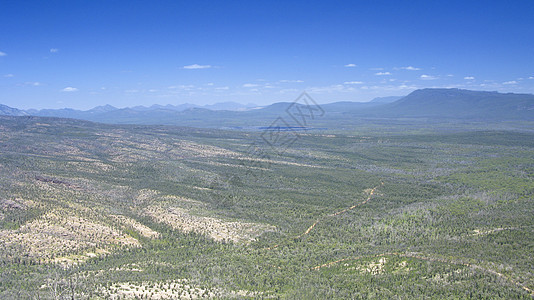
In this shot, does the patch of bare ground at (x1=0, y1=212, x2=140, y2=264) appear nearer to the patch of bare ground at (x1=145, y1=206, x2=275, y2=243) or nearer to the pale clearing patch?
the patch of bare ground at (x1=145, y1=206, x2=275, y2=243)

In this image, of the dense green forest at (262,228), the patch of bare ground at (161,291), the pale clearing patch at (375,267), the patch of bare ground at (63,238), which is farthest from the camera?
the patch of bare ground at (63,238)

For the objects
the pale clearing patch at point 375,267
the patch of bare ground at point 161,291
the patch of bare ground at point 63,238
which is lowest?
the pale clearing patch at point 375,267

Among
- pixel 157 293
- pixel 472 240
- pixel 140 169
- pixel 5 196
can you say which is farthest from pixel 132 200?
pixel 472 240

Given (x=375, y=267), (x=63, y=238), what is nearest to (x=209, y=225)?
(x=63, y=238)

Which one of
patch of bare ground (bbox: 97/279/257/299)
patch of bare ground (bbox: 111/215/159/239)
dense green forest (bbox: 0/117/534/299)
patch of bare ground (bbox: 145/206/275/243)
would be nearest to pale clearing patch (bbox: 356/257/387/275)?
dense green forest (bbox: 0/117/534/299)

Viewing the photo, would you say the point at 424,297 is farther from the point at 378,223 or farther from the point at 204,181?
the point at 204,181

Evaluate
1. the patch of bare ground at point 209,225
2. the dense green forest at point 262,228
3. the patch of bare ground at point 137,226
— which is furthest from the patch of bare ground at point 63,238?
the patch of bare ground at point 209,225

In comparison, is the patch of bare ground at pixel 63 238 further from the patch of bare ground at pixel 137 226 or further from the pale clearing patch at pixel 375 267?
the pale clearing patch at pixel 375 267
